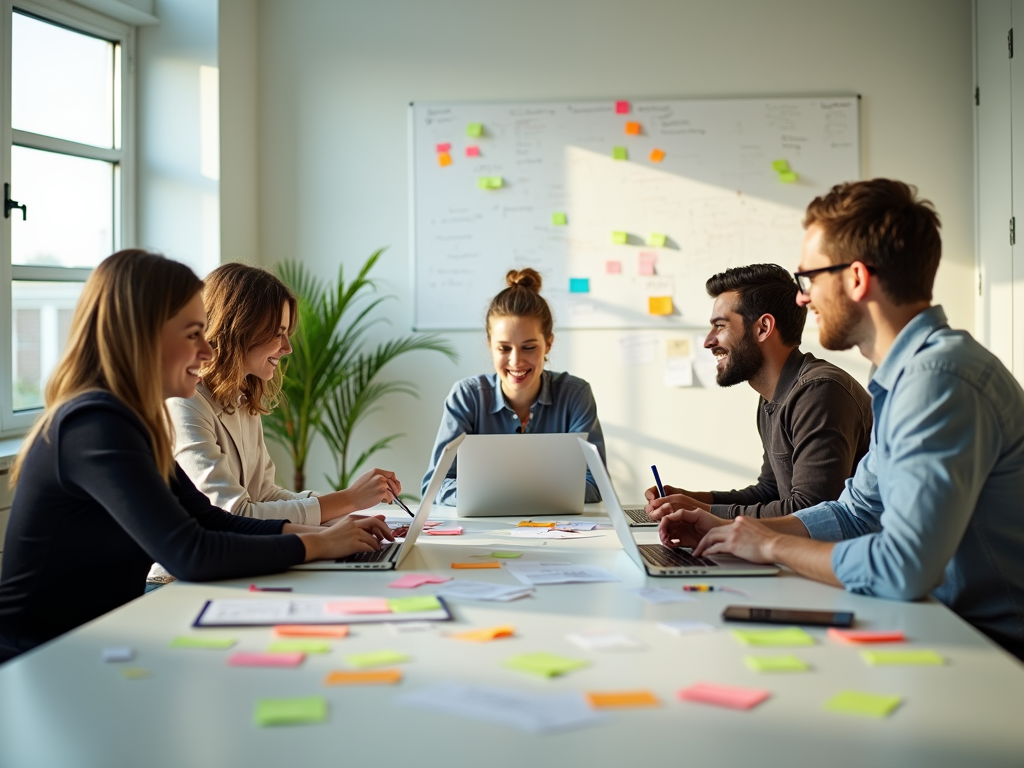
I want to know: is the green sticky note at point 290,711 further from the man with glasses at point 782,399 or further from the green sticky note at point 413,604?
the man with glasses at point 782,399

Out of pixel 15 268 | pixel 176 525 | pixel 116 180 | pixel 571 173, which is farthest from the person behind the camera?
pixel 571 173

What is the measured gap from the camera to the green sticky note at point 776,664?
122 centimetres

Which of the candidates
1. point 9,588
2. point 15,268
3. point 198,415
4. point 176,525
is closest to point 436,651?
point 176,525

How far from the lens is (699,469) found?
4629mm

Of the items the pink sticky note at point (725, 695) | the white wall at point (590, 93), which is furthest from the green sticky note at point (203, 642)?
the white wall at point (590, 93)

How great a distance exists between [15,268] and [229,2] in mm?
1616

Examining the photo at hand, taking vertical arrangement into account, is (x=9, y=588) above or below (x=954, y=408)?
below

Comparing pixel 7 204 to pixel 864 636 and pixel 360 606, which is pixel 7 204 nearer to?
pixel 360 606

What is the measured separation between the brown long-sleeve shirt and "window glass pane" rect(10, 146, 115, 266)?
2.85 metres

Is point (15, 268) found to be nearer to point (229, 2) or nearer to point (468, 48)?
point (229, 2)

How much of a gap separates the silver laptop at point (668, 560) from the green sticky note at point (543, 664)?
20.9 inches

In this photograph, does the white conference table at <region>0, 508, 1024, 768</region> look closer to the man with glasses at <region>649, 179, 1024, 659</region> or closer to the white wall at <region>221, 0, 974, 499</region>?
the man with glasses at <region>649, 179, 1024, 659</region>

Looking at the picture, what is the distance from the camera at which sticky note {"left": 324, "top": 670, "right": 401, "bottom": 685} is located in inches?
46.4

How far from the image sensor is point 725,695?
112 centimetres
